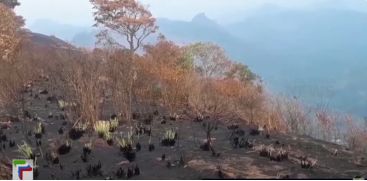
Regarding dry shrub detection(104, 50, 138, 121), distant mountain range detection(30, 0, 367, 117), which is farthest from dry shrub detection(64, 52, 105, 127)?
distant mountain range detection(30, 0, 367, 117)

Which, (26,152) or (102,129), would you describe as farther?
(102,129)

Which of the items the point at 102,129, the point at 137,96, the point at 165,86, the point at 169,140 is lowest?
the point at 169,140

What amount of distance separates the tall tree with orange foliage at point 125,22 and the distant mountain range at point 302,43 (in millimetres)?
22936

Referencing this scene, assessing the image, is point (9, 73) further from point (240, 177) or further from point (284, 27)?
point (284, 27)

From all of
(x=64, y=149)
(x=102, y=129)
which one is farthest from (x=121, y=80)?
(x=64, y=149)

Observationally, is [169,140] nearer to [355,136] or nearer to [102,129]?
[102,129]

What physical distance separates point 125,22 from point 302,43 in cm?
7425

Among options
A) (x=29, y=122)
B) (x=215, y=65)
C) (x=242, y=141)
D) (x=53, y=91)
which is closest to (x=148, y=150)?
(x=242, y=141)

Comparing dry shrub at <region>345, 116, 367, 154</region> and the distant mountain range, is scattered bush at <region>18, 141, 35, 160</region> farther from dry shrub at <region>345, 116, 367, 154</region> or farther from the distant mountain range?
the distant mountain range

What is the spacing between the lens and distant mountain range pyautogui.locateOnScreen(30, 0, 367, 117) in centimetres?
5500

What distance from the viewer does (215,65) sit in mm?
17875

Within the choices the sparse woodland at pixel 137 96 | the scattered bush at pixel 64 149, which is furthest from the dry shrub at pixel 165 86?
the scattered bush at pixel 64 149

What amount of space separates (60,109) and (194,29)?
63.3 m

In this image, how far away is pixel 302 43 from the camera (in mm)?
92438
